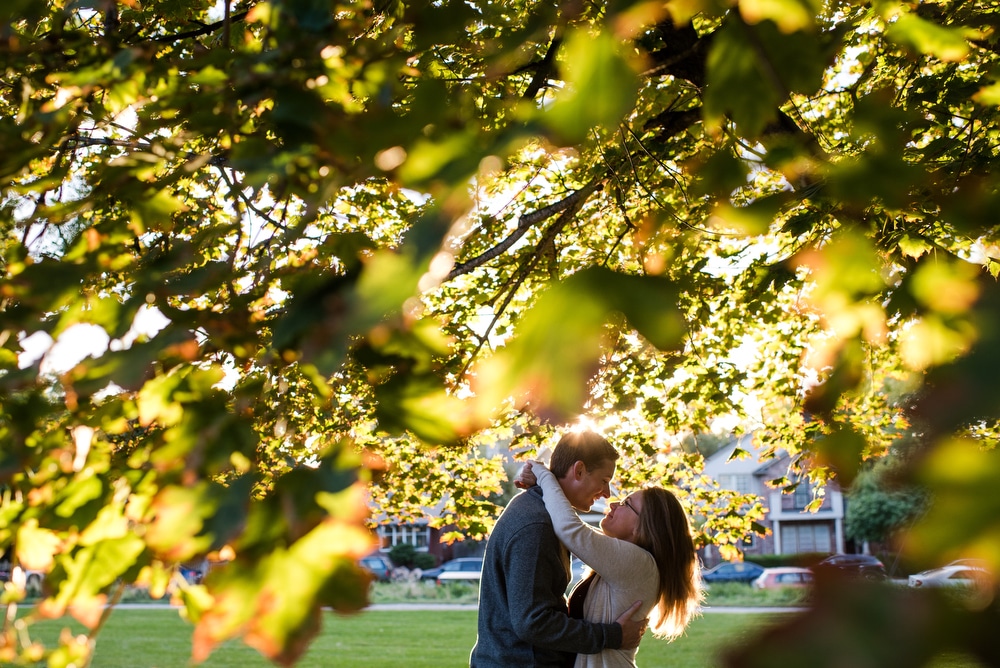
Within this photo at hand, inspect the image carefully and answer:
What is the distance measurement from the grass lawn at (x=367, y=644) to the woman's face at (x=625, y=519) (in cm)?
762

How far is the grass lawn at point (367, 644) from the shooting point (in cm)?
1270

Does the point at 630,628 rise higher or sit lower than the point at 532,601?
lower

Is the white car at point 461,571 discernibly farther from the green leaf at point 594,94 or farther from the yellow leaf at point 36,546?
the green leaf at point 594,94

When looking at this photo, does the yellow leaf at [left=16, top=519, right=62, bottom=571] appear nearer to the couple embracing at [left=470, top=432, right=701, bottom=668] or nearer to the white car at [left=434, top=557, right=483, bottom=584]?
the couple embracing at [left=470, top=432, right=701, bottom=668]

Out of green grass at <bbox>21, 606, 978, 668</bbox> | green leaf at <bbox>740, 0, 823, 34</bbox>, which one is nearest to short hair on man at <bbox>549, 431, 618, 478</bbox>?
green leaf at <bbox>740, 0, 823, 34</bbox>

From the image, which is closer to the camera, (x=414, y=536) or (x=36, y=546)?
(x=36, y=546)

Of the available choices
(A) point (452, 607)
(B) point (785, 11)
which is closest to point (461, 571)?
(A) point (452, 607)

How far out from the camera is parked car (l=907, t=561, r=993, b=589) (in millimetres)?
553

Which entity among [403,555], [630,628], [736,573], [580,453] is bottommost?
[736,573]

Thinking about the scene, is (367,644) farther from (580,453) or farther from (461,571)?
(461,571)

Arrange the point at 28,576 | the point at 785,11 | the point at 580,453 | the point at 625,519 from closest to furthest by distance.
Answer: the point at 785,11 → the point at 580,453 → the point at 625,519 → the point at 28,576

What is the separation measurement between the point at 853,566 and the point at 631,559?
2.82 m

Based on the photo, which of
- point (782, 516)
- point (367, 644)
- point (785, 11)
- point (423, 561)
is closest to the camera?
point (785, 11)

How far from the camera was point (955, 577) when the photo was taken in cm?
63
